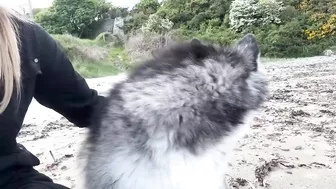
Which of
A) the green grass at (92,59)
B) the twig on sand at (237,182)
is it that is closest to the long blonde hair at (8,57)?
the twig on sand at (237,182)

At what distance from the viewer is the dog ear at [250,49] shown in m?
1.42

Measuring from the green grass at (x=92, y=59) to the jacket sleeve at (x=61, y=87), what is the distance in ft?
21.8

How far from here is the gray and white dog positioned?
1272mm

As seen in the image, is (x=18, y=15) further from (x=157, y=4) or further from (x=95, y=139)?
(x=157, y=4)

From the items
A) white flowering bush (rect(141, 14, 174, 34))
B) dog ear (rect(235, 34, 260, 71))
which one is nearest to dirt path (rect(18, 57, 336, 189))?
dog ear (rect(235, 34, 260, 71))

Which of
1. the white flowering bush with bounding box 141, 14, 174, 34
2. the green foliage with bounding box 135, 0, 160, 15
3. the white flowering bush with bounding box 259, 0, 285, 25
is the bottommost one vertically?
the white flowering bush with bounding box 141, 14, 174, 34

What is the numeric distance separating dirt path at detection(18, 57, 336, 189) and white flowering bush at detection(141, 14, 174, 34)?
6670 millimetres

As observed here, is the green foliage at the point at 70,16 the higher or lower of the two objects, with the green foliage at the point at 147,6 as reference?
lower

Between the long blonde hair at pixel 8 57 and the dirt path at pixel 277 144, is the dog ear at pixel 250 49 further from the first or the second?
the long blonde hair at pixel 8 57

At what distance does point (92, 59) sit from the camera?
9398mm

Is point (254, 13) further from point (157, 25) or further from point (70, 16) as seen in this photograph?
point (70, 16)

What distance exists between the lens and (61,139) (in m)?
3.55

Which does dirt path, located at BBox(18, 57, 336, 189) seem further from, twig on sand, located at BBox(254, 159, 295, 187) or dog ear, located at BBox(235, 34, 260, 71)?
dog ear, located at BBox(235, 34, 260, 71)

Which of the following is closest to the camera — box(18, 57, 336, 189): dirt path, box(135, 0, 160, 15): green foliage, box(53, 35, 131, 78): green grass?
box(18, 57, 336, 189): dirt path
